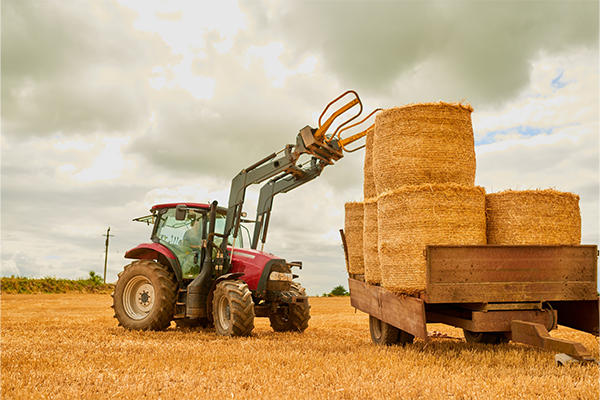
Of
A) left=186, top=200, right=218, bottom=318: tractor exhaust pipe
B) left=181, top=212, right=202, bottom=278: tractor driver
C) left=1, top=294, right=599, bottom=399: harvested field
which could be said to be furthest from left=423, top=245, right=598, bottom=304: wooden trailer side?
left=181, top=212, right=202, bottom=278: tractor driver

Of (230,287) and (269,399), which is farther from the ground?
(230,287)

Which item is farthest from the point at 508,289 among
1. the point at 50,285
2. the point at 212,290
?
the point at 50,285

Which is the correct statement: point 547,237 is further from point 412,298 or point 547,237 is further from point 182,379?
point 182,379

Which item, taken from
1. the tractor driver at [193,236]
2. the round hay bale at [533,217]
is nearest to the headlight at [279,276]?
the tractor driver at [193,236]

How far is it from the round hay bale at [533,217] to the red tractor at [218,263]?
9.09 ft

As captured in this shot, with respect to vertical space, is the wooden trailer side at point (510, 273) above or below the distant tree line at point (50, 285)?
above

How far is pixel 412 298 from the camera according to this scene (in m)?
5.13

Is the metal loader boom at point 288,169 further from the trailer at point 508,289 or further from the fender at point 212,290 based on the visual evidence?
the trailer at point 508,289

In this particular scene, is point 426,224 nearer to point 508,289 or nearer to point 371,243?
point 508,289

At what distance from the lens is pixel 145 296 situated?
8477 mm

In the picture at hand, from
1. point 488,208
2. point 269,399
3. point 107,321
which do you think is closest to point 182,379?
point 269,399

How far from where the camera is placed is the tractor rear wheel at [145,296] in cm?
784

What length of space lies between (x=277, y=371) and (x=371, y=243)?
2577mm

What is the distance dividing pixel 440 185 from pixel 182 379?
10.9ft
